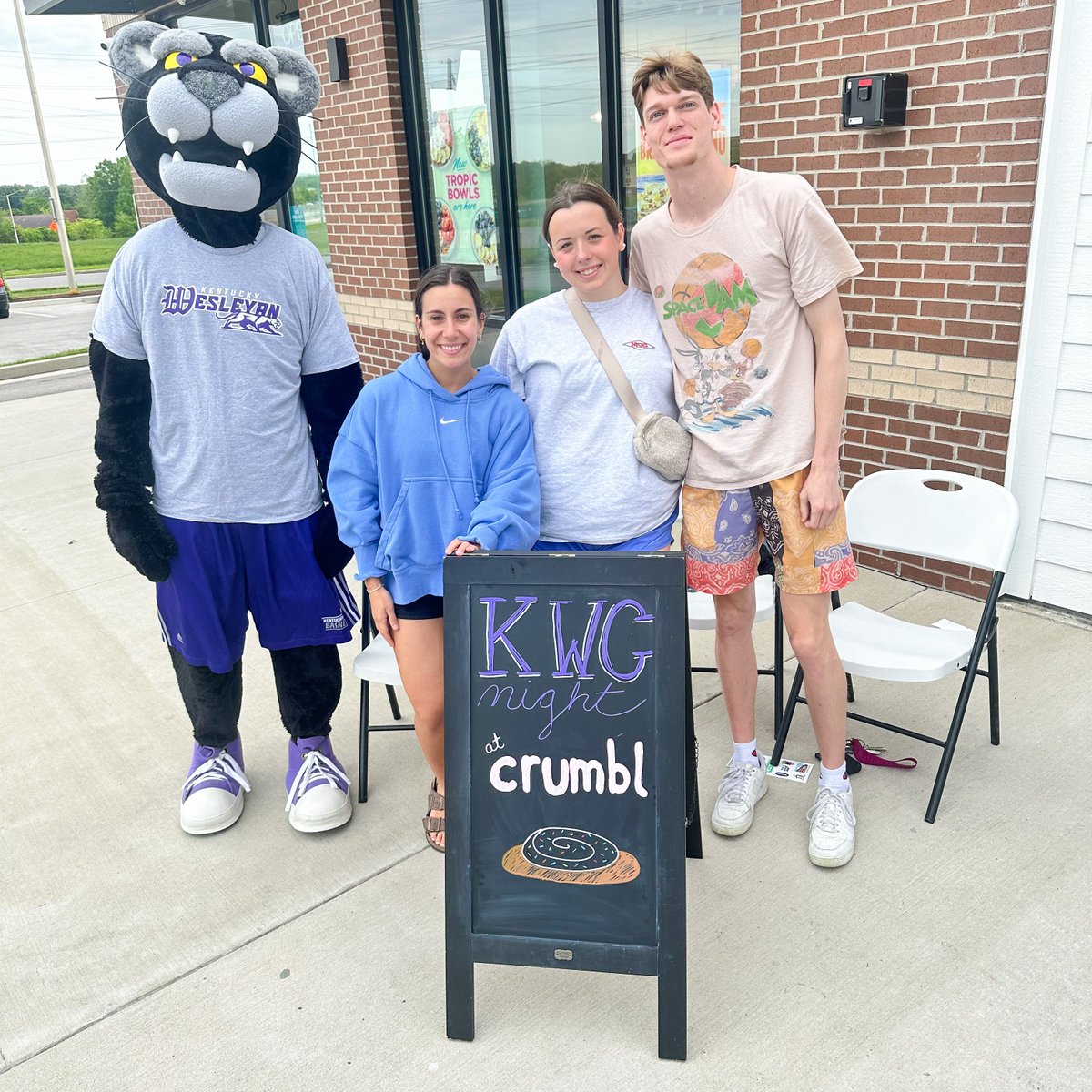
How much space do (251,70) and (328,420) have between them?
0.95 meters

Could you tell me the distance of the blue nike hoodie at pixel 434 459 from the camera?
2.32 meters

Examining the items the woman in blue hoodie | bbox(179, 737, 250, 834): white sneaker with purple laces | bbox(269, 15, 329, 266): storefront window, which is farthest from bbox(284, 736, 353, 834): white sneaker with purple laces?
bbox(269, 15, 329, 266): storefront window

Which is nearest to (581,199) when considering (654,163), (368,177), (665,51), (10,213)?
(654,163)

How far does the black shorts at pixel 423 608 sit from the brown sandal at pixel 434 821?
23.8 inches

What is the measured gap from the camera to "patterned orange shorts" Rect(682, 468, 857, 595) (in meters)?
2.43

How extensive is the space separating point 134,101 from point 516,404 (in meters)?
1.33

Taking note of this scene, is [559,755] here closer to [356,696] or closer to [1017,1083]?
[1017,1083]

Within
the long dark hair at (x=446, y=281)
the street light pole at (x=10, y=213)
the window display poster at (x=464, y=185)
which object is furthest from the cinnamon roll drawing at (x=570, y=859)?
the street light pole at (x=10, y=213)

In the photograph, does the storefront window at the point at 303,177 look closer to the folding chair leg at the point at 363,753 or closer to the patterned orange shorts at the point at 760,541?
the folding chair leg at the point at 363,753

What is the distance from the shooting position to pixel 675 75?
2176mm

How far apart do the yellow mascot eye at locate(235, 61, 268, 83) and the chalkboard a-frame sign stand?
5.07ft

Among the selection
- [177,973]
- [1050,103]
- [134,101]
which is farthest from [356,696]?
[1050,103]

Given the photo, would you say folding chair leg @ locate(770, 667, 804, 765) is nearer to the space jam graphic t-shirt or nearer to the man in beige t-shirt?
the man in beige t-shirt

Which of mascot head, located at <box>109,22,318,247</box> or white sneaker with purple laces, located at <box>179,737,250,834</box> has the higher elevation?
mascot head, located at <box>109,22,318,247</box>
